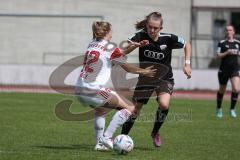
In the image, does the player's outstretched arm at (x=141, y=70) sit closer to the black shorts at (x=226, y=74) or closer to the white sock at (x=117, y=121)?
the white sock at (x=117, y=121)

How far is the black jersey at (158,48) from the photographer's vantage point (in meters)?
10.5

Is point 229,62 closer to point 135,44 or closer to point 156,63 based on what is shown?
point 156,63

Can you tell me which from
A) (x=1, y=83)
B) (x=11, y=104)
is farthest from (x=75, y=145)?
(x=1, y=83)

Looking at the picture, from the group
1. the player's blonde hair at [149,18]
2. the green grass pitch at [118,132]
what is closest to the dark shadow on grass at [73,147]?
the green grass pitch at [118,132]

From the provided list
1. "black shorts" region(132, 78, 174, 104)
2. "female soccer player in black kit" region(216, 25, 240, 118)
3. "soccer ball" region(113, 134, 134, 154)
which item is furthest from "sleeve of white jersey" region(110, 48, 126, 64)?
"female soccer player in black kit" region(216, 25, 240, 118)

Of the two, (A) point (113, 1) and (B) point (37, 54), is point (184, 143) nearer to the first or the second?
(B) point (37, 54)

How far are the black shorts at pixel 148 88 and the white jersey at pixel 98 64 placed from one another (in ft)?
3.38

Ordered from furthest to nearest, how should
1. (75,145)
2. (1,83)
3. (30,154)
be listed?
(1,83)
(75,145)
(30,154)

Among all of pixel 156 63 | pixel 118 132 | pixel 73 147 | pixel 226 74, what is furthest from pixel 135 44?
pixel 226 74

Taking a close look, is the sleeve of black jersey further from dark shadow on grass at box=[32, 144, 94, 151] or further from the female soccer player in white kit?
dark shadow on grass at box=[32, 144, 94, 151]

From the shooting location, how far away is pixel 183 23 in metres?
38.6

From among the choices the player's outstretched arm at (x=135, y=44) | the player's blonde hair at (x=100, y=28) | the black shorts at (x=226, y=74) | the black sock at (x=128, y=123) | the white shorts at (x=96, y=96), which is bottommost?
the black shorts at (x=226, y=74)

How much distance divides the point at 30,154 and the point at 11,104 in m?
10.7

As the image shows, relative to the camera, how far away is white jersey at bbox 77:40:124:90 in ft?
31.8
